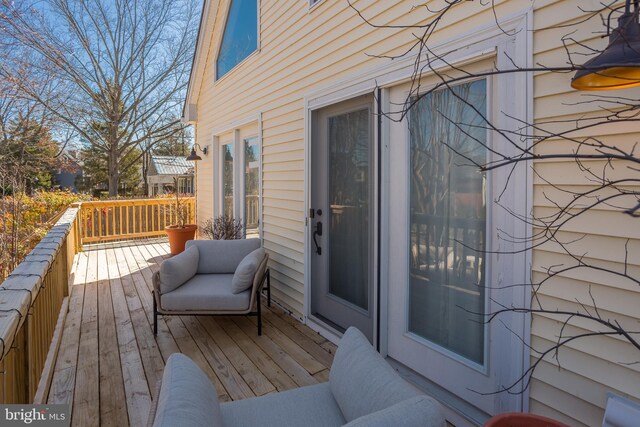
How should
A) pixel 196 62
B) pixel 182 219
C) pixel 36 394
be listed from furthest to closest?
1. pixel 182 219
2. pixel 196 62
3. pixel 36 394

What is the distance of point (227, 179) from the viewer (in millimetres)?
6066

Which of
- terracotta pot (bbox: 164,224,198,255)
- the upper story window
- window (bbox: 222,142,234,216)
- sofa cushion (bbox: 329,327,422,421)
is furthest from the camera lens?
terracotta pot (bbox: 164,224,198,255)

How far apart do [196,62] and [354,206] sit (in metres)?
5.17

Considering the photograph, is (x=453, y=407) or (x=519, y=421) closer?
(x=519, y=421)

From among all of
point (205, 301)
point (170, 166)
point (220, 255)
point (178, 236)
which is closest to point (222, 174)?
point (178, 236)

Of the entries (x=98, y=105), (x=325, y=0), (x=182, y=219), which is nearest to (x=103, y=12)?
(x=98, y=105)

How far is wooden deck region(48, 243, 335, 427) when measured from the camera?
2.39m

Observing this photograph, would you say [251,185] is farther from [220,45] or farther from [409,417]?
[409,417]

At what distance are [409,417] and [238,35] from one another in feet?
17.8

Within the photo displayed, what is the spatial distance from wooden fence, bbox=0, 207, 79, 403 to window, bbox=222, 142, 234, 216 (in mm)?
2936

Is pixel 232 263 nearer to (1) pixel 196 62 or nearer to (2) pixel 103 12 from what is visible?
(1) pixel 196 62

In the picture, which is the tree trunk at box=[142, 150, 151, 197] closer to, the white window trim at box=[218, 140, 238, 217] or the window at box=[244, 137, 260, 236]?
the white window trim at box=[218, 140, 238, 217]

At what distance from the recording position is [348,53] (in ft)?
9.81

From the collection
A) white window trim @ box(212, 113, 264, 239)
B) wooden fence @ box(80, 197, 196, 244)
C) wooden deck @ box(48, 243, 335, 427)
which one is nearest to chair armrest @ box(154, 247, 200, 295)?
wooden deck @ box(48, 243, 335, 427)
